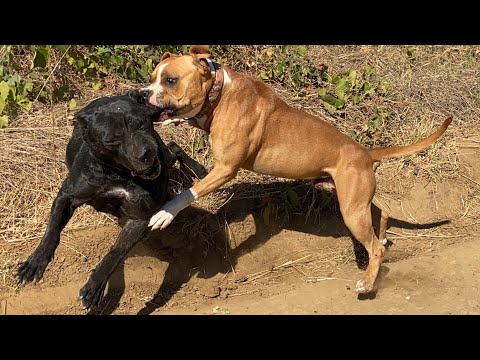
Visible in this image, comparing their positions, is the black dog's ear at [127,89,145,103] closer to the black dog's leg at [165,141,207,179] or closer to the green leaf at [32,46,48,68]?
the black dog's leg at [165,141,207,179]

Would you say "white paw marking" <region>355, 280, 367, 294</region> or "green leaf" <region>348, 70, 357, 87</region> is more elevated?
"green leaf" <region>348, 70, 357, 87</region>

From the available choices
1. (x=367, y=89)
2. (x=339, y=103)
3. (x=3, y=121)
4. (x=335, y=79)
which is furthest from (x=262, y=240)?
(x=3, y=121)

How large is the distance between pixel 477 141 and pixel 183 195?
4964mm

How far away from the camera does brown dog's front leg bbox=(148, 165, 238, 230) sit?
519cm

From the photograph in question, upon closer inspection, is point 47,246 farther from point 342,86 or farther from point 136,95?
point 342,86

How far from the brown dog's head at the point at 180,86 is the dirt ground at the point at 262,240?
1682mm

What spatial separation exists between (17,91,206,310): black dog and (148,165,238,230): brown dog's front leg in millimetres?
120

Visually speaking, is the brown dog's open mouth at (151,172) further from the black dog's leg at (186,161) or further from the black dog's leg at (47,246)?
the black dog's leg at (186,161)

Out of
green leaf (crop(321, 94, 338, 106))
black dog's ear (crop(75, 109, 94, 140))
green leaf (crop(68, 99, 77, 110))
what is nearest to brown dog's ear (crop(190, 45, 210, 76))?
black dog's ear (crop(75, 109, 94, 140))

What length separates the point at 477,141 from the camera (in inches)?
333

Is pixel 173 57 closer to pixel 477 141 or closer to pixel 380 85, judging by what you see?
pixel 380 85

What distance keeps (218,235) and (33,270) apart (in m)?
2.46

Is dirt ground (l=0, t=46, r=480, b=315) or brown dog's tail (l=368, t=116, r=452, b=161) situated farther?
brown dog's tail (l=368, t=116, r=452, b=161)

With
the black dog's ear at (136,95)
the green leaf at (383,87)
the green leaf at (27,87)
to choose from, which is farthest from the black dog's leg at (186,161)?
the green leaf at (383,87)
